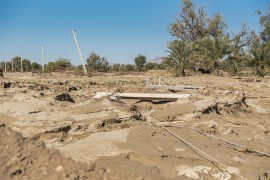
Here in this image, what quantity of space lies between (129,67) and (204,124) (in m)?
33.3

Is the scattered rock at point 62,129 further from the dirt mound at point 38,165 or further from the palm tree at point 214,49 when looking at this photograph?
the palm tree at point 214,49

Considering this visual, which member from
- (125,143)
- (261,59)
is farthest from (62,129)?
(261,59)

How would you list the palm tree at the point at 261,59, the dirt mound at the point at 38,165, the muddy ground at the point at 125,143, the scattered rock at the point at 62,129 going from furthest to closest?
the palm tree at the point at 261,59, the scattered rock at the point at 62,129, the muddy ground at the point at 125,143, the dirt mound at the point at 38,165

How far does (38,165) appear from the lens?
146 inches

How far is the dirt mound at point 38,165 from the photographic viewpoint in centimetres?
337

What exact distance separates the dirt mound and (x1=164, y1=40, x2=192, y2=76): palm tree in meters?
17.5

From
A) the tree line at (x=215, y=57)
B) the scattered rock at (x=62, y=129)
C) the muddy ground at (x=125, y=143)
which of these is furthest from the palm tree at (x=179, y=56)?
the scattered rock at (x=62, y=129)

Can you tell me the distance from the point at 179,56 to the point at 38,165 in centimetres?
1827

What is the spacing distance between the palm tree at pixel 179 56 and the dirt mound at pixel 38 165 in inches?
689

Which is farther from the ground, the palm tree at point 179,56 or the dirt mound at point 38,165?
the palm tree at point 179,56

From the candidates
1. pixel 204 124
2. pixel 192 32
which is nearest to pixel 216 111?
pixel 204 124

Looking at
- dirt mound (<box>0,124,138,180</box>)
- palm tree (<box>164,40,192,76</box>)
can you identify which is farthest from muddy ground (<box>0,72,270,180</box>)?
palm tree (<box>164,40,192,76</box>)

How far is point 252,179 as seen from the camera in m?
3.33

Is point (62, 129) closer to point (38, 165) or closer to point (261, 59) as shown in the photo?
point (38, 165)
